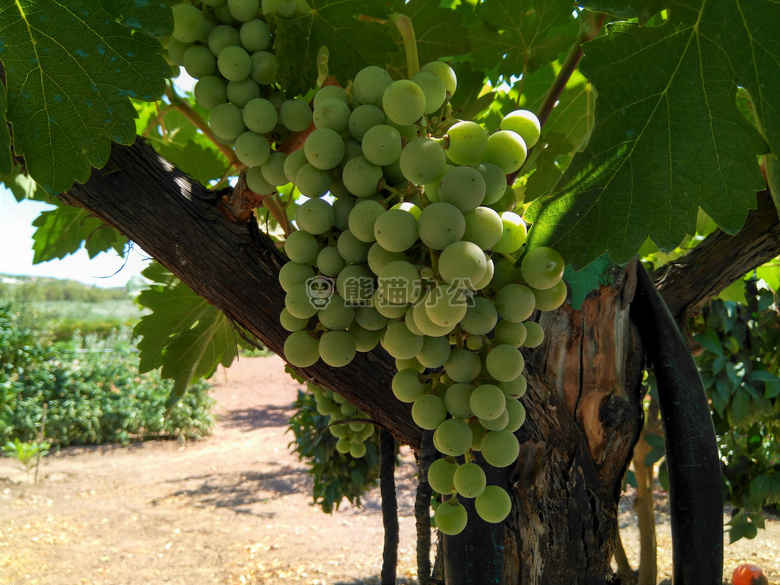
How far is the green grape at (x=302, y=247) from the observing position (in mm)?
777

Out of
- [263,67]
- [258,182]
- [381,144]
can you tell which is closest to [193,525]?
[258,182]

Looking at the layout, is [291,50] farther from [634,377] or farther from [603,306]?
[634,377]

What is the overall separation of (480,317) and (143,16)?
2.22ft

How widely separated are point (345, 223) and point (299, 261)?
0.09 m

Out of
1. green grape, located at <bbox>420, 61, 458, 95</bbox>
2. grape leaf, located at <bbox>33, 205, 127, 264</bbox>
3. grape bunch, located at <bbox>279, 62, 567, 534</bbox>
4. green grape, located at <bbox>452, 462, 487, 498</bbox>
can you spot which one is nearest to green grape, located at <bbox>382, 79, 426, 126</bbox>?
grape bunch, located at <bbox>279, 62, 567, 534</bbox>

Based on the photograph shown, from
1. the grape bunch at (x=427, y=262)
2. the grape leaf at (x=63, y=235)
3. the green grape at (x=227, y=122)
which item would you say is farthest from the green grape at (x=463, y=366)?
the grape leaf at (x=63, y=235)

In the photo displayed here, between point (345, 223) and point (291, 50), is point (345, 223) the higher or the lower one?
the lower one

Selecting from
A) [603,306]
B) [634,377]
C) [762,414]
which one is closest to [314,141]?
[603,306]

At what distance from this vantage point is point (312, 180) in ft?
2.48

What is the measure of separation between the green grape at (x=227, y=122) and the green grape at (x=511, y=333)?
1.81ft

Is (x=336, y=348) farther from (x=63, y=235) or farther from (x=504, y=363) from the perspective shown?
(x=63, y=235)

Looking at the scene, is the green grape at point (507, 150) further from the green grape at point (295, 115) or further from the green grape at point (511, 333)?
Result: the green grape at point (295, 115)

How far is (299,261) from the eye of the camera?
2.60ft

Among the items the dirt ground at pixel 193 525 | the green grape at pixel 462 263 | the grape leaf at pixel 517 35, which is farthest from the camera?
the dirt ground at pixel 193 525
